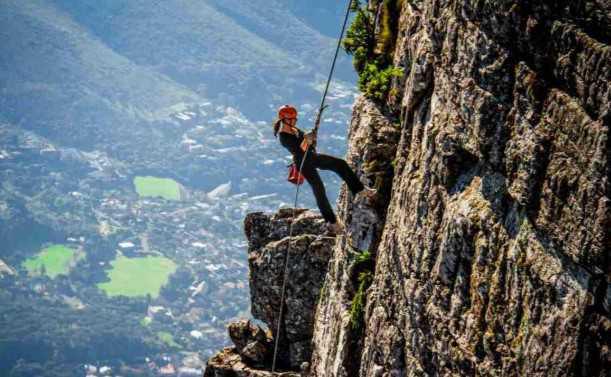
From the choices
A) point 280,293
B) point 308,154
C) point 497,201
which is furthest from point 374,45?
point 280,293

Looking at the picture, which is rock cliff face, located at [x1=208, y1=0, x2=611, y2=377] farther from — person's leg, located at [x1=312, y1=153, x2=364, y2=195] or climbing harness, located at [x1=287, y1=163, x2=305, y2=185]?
climbing harness, located at [x1=287, y1=163, x2=305, y2=185]

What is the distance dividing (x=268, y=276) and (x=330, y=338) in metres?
6.68

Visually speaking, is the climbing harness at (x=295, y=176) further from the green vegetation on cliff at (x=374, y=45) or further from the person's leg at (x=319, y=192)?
the green vegetation on cliff at (x=374, y=45)

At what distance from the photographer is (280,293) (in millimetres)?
21500

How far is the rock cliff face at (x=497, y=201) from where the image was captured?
24.8 feet

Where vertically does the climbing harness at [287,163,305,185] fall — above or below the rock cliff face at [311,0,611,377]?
above

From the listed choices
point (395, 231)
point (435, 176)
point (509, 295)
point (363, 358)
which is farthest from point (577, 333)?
point (363, 358)

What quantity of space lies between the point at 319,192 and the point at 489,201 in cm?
721

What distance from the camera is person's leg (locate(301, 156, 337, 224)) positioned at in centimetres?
1608

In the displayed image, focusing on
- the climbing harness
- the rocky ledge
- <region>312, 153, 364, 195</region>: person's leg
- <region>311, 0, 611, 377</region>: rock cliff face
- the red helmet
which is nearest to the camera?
<region>311, 0, 611, 377</region>: rock cliff face

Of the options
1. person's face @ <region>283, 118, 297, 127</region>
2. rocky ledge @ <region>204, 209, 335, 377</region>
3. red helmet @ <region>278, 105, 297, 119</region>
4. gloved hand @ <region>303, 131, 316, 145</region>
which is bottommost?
rocky ledge @ <region>204, 209, 335, 377</region>

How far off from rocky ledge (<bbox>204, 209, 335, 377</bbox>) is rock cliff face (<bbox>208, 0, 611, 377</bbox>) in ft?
20.2

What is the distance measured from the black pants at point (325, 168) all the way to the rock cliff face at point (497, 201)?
1.11 m

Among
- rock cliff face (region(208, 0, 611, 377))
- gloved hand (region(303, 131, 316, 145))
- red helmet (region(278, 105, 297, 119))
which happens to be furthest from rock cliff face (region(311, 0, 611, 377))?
red helmet (region(278, 105, 297, 119))
